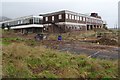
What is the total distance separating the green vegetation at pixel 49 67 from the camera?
8.16 meters

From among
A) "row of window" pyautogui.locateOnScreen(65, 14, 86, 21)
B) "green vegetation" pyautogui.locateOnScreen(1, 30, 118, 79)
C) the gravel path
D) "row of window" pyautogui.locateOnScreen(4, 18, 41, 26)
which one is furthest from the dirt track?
"row of window" pyautogui.locateOnScreen(4, 18, 41, 26)

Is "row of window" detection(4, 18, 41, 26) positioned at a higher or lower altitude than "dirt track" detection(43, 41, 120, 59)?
higher

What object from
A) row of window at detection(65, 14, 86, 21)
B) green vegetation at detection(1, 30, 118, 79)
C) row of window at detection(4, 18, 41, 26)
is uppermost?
row of window at detection(65, 14, 86, 21)

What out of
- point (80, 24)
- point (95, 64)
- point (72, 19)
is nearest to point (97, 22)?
point (80, 24)

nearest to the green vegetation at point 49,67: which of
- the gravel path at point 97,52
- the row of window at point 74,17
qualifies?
the gravel path at point 97,52

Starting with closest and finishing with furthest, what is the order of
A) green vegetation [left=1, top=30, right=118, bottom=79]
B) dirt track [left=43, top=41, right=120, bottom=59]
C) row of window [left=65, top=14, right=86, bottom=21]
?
green vegetation [left=1, top=30, right=118, bottom=79] → dirt track [left=43, top=41, right=120, bottom=59] → row of window [left=65, top=14, right=86, bottom=21]

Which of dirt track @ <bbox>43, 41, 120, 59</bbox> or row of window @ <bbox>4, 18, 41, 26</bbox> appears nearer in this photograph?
dirt track @ <bbox>43, 41, 120, 59</bbox>

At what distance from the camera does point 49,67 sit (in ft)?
30.6

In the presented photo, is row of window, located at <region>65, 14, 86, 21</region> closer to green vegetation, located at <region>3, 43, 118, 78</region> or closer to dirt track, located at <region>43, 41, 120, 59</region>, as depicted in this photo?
dirt track, located at <region>43, 41, 120, 59</region>

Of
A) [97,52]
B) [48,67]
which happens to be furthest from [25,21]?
A: [48,67]

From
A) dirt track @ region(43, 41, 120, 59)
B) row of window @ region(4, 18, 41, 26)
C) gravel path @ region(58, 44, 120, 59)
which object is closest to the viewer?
gravel path @ region(58, 44, 120, 59)

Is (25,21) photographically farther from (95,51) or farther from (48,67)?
(48,67)

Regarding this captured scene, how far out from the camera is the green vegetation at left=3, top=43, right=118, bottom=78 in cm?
816

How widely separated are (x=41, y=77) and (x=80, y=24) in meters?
48.5
